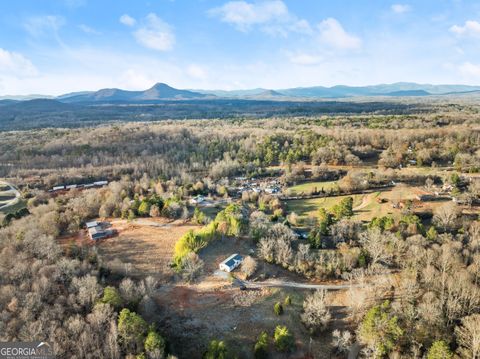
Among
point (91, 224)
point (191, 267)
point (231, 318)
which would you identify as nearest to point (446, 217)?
point (231, 318)

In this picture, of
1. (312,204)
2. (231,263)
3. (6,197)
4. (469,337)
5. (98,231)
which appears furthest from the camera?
(6,197)

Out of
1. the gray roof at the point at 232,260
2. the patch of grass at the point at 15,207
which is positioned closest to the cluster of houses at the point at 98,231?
the gray roof at the point at 232,260

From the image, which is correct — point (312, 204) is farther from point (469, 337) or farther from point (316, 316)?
point (469, 337)

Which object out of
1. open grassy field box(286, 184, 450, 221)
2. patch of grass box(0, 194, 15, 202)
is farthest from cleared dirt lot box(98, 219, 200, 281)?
patch of grass box(0, 194, 15, 202)

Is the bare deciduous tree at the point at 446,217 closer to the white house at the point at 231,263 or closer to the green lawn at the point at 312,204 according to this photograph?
the green lawn at the point at 312,204

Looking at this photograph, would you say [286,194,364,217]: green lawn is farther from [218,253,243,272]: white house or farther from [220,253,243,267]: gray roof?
[218,253,243,272]: white house

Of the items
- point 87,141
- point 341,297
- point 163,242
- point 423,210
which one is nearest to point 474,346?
point 341,297
